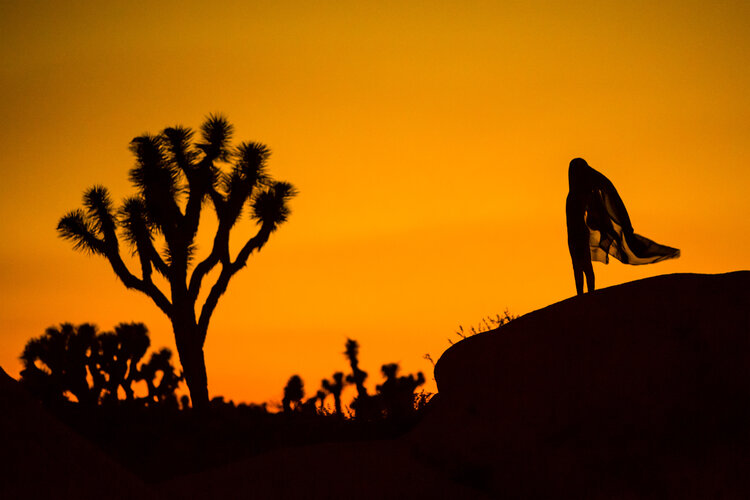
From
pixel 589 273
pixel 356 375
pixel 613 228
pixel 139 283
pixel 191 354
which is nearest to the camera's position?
pixel 589 273

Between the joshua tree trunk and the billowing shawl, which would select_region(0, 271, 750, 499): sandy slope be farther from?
the joshua tree trunk

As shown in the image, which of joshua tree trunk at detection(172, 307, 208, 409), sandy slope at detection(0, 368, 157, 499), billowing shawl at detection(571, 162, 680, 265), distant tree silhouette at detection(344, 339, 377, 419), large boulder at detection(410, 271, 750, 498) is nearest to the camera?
sandy slope at detection(0, 368, 157, 499)

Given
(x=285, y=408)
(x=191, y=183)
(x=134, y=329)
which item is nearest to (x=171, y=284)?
(x=191, y=183)

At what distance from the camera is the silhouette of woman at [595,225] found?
894 cm

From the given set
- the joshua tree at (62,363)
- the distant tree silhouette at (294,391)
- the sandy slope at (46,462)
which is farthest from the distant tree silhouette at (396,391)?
the sandy slope at (46,462)

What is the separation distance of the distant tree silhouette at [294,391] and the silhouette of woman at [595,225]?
48.9ft

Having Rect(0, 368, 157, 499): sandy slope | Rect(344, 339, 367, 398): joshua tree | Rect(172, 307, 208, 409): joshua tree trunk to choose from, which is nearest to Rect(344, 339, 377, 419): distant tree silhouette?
Rect(344, 339, 367, 398): joshua tree

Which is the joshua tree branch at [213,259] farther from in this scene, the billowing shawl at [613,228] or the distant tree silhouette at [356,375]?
the billowing shawl at [613,228]

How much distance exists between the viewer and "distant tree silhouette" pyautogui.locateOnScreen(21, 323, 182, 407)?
19.0 metres

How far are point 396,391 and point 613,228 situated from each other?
10.4 meters

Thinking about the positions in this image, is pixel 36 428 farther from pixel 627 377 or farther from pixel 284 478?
pixel 627 377

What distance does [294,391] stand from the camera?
23.7 metres

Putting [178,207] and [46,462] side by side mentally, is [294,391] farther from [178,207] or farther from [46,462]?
[46,462]

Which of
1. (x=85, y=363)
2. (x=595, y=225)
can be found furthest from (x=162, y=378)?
(x=595, y=225)
